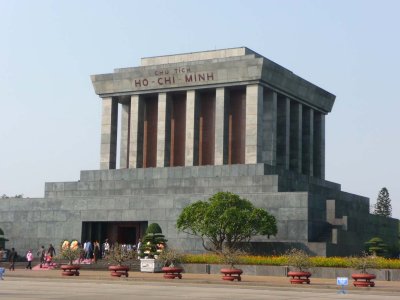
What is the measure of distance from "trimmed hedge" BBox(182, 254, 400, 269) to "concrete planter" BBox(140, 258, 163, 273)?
5.05ft

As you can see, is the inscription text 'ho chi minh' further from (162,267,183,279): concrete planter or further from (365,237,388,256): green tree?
(162,267,183,279): concrete planter

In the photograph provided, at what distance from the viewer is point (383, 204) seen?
113 metres

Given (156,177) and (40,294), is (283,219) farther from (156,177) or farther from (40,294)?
(40,294)

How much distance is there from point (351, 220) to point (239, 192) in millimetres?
8052

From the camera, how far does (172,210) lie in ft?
175

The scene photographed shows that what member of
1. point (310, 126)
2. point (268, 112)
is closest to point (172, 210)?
point (268, 112)

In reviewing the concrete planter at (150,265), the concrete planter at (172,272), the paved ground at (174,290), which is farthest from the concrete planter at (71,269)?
the concrete planter at (172,272)

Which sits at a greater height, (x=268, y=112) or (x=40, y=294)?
(x=268, y=112)

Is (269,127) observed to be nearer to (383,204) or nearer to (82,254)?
(82,254)

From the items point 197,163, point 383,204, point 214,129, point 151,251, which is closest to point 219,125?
point 214,129

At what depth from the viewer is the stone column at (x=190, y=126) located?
58938 mm

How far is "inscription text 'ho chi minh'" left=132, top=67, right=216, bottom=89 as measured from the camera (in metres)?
58.9

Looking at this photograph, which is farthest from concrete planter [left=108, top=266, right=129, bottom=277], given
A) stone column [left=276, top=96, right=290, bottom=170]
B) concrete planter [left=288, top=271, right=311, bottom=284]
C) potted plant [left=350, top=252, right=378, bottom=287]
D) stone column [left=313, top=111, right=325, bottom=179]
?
stone column [left=313, top=111, right=325, bottom=179]

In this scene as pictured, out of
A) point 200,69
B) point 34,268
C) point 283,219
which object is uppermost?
point 200,69
